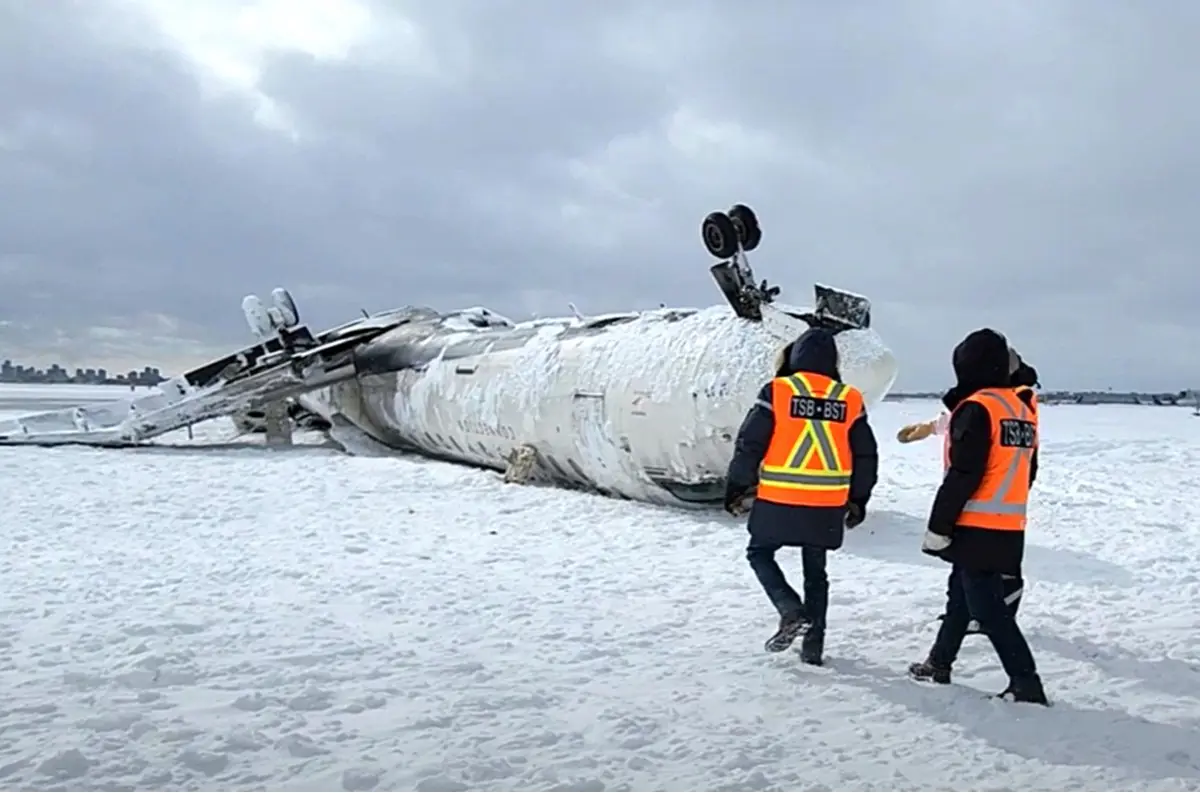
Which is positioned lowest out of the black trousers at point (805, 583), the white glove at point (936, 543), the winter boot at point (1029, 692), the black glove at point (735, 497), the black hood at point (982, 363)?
the winter boot at point (1029, 692)

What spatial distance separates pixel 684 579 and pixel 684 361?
309 centimetres

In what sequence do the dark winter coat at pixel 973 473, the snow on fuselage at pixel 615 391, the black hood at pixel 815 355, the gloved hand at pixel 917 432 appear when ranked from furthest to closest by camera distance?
1. the snow on fuselage at pixel 615 391
2. the gloved hand at pixel 917 432
3. the black hood at pixel 815 355
4. the dark winter coat at pixel 973 473

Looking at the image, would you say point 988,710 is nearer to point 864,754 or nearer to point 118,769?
point 864,754

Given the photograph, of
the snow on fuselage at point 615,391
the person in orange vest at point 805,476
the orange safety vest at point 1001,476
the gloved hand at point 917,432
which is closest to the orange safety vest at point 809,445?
the person in orange vest at point 805,476

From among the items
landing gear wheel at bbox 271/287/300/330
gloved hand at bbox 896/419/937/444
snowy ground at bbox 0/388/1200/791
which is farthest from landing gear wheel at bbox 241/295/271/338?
gloved hand at bbox 896/419/937/444

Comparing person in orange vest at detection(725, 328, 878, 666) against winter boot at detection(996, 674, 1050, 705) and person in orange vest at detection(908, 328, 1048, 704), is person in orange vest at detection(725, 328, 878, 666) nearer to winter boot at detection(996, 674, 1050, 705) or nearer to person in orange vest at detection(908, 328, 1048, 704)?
person in orange vest at detection(908, 328, 1048, 704)

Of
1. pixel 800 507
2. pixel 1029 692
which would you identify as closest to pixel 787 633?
pixel 800 507

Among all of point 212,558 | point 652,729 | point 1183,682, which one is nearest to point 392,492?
point 212,558

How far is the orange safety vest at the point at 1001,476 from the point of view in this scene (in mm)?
4422

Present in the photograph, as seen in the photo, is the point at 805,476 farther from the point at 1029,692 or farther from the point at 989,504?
the point at 1029,692

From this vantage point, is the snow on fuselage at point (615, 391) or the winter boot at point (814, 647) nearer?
the winter boot at point (814, 647)

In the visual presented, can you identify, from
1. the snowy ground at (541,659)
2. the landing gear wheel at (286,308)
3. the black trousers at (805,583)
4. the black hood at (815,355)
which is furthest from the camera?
the landing gear wheel at (286,308)

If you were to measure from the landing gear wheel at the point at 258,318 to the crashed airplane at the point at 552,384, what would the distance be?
5.76ft

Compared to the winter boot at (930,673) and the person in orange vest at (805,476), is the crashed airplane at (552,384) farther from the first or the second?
the winter boot at (930,673)
